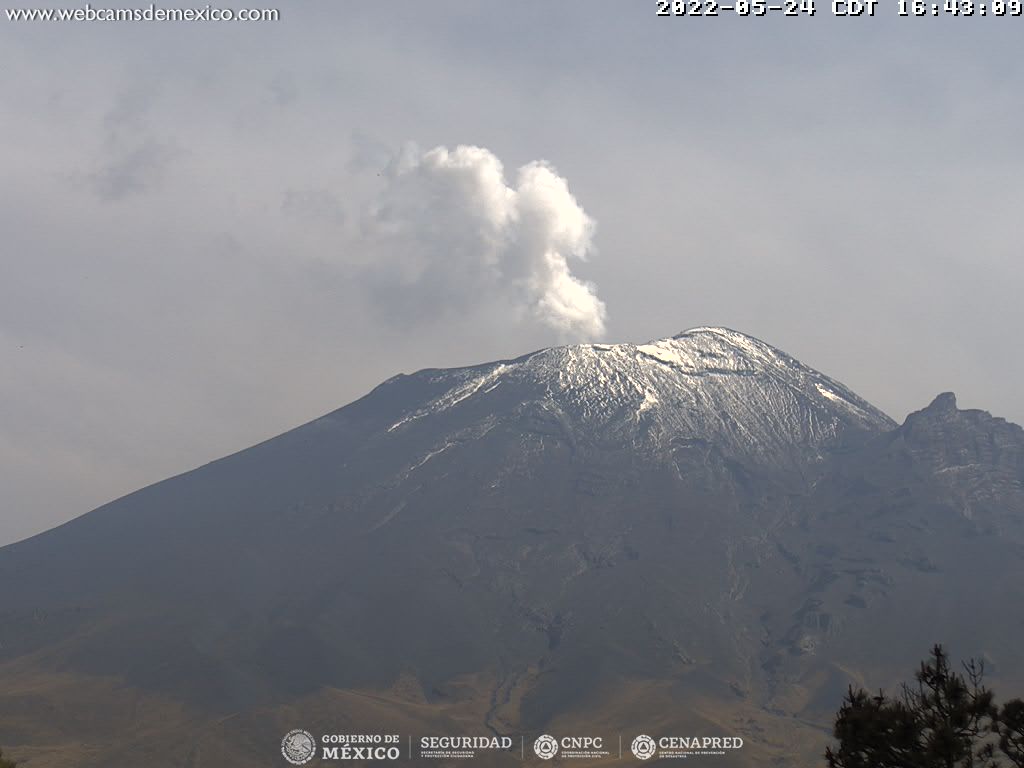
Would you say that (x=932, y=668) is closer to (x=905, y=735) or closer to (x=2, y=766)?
(x=905, y=735)

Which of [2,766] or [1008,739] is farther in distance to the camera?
[2,766]

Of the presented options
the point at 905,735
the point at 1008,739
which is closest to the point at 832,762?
the point at 905,735

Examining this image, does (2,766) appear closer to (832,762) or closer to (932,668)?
(832,762)

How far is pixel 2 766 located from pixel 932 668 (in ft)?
145

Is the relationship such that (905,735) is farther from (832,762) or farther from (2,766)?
(2,766)

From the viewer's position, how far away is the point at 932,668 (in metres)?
48.3

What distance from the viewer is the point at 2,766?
62.5 m

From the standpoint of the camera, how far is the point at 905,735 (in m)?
46.2

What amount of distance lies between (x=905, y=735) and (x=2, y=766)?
43.0 meters

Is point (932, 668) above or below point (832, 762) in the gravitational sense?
above

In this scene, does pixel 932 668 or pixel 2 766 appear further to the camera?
pixel 2 766

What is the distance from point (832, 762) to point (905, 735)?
3.30 meters

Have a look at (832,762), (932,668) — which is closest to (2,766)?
(832,762)

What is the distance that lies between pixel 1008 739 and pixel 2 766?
152 ft
